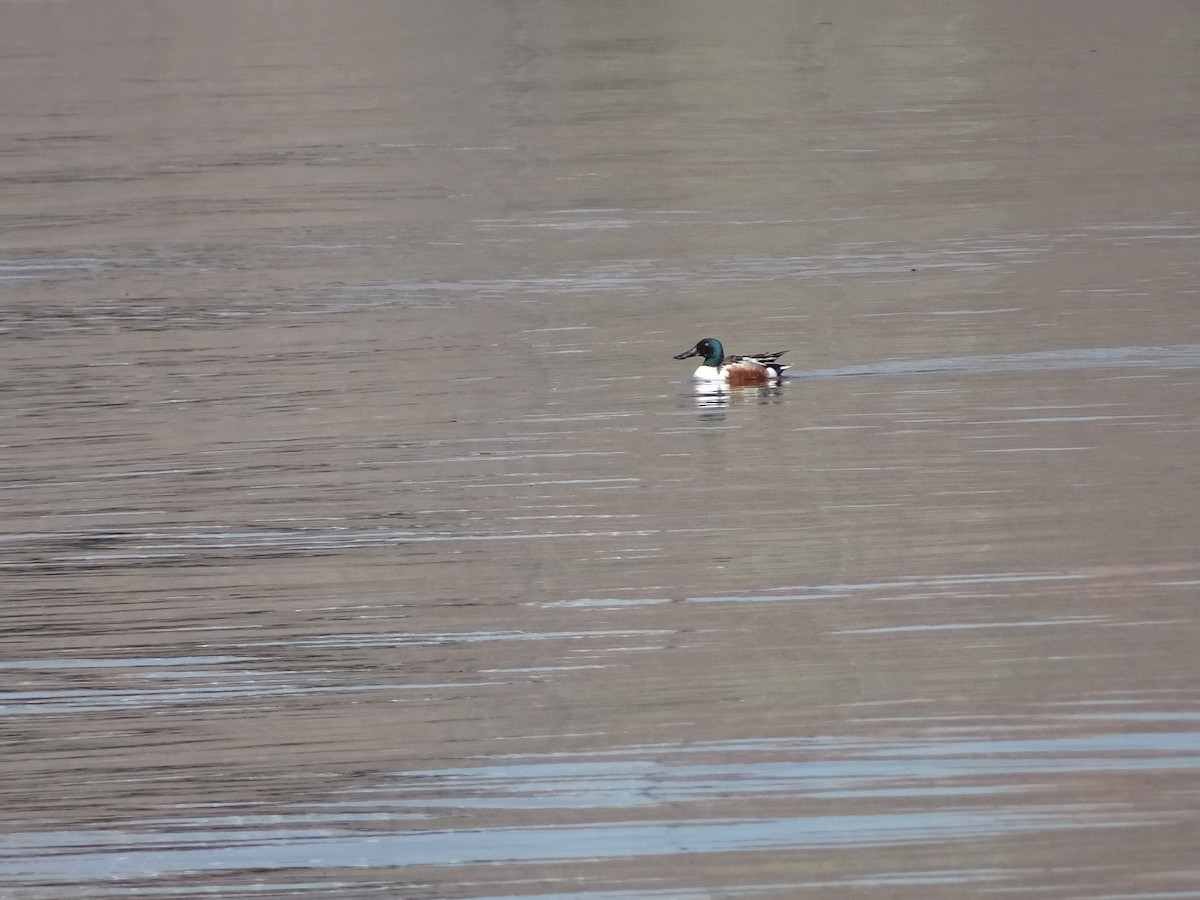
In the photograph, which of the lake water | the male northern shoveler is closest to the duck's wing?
the male northern shoveler

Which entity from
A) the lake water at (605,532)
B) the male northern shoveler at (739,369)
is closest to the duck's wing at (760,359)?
the male northern shoveler at (739,369)

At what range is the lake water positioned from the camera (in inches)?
297

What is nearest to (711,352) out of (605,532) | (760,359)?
(760,359)

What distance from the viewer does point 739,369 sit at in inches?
624

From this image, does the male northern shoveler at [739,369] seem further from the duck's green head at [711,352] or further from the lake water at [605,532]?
the lake water at [605,532]

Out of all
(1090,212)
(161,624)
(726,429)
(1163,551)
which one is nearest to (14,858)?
(161,624)

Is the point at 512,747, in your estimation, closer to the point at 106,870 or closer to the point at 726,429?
the point at 106,870

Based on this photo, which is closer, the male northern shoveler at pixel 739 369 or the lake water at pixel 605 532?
the lake water at pixel 605 532

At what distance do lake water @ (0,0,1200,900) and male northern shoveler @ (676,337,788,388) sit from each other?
0.57 feet

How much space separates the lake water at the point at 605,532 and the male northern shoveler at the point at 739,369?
173mm

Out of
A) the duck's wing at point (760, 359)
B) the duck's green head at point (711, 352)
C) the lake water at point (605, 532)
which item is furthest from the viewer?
the duck's green head at point (711, 352)

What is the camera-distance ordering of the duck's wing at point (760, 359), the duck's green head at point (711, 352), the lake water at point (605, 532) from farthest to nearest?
the duck's green head at point (711, 352), the duck's wing at point (760, 359), the lake water at point (605, 532)

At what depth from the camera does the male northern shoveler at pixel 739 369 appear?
1585 cm

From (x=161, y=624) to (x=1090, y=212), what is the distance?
53.6ft
